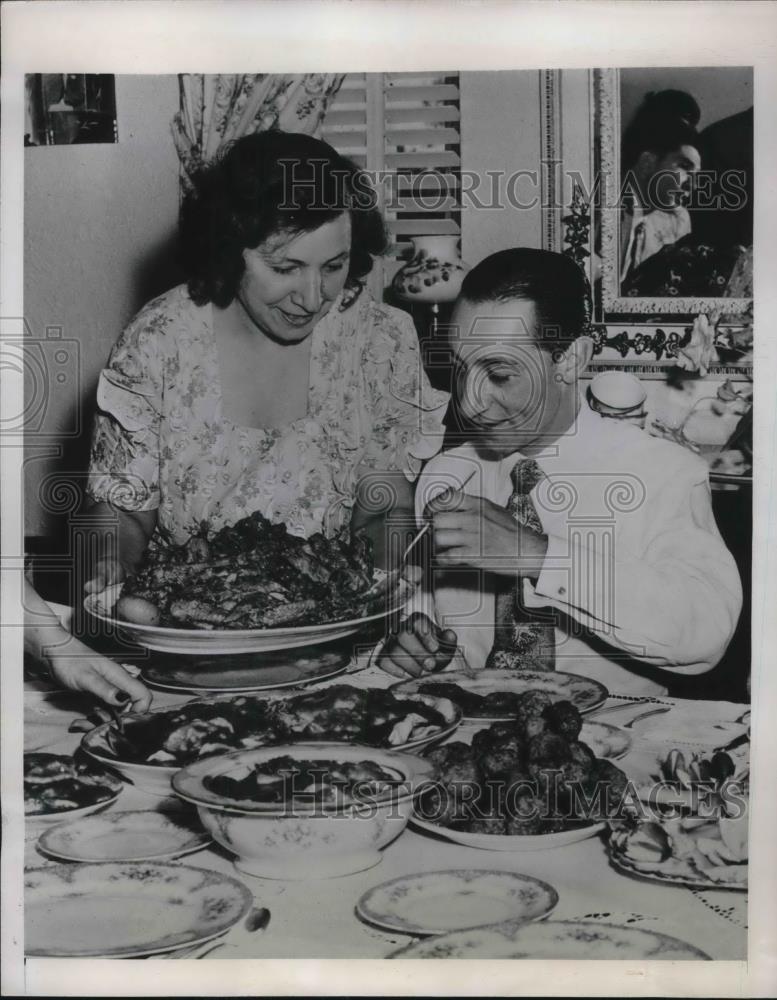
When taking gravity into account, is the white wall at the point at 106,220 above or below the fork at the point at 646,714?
above

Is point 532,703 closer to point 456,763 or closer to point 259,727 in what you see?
point 456,763

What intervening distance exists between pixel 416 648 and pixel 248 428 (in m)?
0.45

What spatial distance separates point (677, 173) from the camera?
1.67 meters

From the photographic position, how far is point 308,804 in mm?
1624

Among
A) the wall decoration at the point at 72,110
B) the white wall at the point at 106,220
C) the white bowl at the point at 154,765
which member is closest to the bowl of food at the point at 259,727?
the white bowl at the point at 154,765

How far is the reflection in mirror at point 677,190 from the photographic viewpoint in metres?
1.66

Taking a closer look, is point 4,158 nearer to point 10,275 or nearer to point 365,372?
point 10,275

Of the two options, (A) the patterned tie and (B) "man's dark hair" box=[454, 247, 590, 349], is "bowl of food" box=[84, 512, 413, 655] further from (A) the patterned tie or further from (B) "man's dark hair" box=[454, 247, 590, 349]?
(B) "man's dark hair" box=[454, 247, 590, 349]

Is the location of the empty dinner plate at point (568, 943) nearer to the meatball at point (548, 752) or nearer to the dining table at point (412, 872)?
the dining table at point (412, 872)

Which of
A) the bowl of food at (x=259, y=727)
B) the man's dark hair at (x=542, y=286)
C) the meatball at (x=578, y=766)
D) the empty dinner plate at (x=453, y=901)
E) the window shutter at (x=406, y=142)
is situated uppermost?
the window shutter at (x=406, y=142)

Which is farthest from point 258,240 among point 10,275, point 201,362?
point 10,275

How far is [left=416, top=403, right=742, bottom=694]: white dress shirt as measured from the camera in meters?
1.67

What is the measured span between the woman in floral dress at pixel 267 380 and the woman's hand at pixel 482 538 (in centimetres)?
7

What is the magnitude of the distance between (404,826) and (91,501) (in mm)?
728
